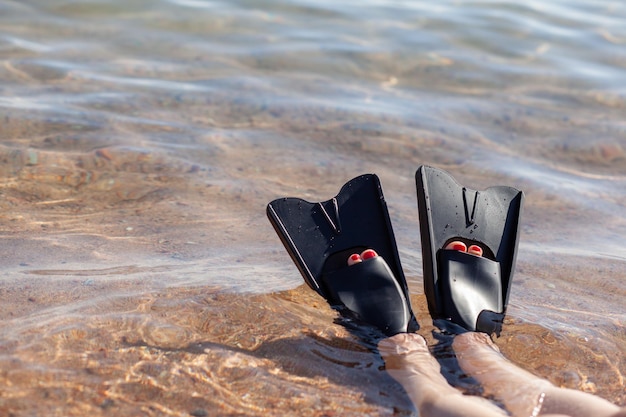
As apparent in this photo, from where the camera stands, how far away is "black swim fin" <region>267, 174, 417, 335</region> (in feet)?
9.29

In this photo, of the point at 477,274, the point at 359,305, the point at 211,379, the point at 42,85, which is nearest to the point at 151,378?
Result: the point at 211,379

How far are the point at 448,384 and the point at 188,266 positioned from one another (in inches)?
49.4

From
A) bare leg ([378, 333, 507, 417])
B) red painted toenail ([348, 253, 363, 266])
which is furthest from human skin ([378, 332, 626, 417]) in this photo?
red painted toenail ([348, 253, 363, 266])

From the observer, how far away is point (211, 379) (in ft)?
7.77

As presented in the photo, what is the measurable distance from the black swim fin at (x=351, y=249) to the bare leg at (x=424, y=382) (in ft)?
0.33

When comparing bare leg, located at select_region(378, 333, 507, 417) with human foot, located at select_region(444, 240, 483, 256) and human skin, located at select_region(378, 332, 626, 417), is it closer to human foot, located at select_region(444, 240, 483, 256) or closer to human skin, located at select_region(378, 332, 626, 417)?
human skin, located at select_region(378, 332, 626, 417)

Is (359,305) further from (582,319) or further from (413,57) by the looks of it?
(413,57)

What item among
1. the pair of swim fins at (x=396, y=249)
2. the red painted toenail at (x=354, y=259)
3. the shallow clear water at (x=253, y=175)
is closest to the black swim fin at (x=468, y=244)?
the pair of swim fins at (x=396, y=249)

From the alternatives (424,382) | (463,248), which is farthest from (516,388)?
(463,248)

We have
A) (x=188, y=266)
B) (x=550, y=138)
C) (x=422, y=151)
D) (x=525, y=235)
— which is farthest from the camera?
(x=550, y=138)

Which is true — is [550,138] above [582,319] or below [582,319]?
above

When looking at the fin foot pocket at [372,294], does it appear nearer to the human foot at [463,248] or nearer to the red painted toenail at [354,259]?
the red painted toenail at [354,259]

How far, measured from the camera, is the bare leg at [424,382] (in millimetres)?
2201

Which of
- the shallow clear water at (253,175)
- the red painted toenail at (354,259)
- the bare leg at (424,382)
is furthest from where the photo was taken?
the red painted toenail at (354,259)
